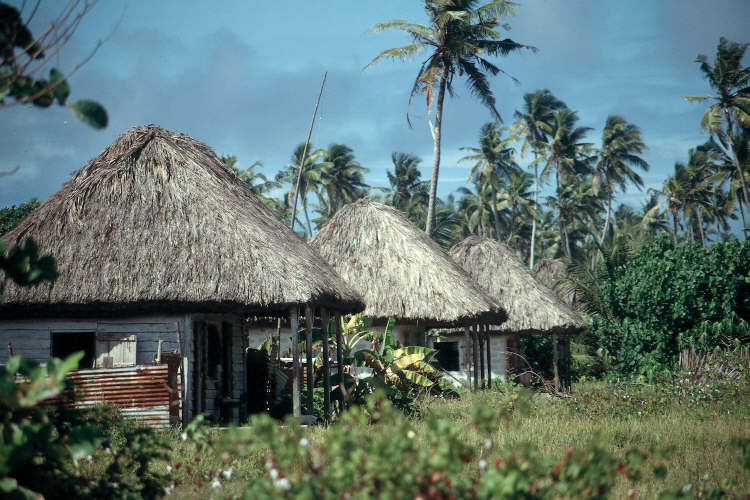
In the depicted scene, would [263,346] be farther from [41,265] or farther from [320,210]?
[320,210]

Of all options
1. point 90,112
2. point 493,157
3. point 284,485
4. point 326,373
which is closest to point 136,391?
point 326,373

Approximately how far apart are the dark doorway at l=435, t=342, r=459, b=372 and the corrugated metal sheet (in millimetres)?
13576

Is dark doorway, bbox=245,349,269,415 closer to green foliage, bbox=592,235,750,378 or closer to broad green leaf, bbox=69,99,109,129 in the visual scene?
green foliage, bbox=592,235,750,378

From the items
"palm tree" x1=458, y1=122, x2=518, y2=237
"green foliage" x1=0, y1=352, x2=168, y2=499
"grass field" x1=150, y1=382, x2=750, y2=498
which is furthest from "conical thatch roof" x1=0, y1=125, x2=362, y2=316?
"palm tree" x1=458, y1=122, x2=518, y2=237

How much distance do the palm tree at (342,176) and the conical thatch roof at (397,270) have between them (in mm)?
31251

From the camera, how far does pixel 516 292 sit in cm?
2197

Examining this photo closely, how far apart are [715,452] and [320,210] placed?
4986 centimetres

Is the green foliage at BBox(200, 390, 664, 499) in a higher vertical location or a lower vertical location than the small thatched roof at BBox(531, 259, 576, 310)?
lower

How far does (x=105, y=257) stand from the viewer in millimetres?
10539

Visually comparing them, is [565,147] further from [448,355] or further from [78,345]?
[78,345]

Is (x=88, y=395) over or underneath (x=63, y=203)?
underneath

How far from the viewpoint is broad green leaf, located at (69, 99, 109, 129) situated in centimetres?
352

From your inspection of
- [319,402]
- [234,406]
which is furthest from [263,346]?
[234,406]

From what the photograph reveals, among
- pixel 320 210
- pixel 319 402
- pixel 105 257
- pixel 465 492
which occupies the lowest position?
pixel 319 402
